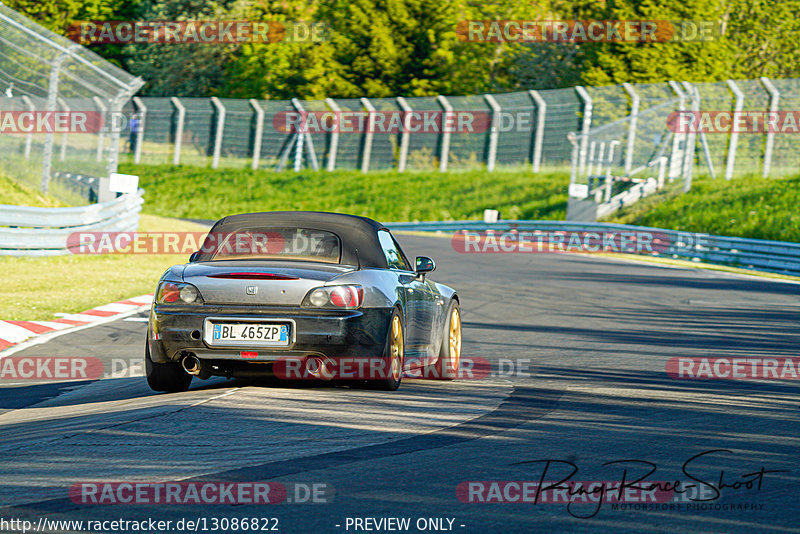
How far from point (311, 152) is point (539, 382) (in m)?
42.9

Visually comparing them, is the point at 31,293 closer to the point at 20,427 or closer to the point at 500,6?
the point at 20,427

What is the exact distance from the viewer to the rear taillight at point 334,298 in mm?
7766

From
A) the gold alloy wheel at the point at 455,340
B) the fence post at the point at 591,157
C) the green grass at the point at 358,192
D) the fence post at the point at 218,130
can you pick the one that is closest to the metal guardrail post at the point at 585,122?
the fence post at the point at 591,157

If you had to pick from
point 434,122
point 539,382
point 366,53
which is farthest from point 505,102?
point 539,382

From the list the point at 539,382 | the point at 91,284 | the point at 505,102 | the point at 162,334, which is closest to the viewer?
the point at 162,334

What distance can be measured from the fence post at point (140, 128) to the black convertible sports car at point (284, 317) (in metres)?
43.5

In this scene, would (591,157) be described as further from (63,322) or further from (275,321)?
(275,321)

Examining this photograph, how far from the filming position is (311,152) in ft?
169

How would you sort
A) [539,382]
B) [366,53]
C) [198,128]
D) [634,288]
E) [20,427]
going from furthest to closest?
[366,53]
[198,128]
[634,288]
[539,382]
[20,427]

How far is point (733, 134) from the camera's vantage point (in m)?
37.8

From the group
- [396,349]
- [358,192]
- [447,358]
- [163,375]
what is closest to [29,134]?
[447,358]

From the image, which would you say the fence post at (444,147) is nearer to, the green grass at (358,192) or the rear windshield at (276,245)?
the green grass at (358,192)

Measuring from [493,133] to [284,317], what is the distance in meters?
39.4

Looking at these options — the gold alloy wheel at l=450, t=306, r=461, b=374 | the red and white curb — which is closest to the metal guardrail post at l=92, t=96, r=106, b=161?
the red and white curb
